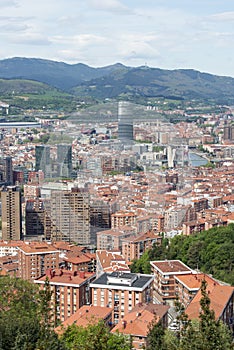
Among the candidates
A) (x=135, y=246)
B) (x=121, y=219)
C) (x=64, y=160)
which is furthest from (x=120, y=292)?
(x=64, y=160)

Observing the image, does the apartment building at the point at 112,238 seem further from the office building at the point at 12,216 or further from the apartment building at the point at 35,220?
the office building at the point at 12,216

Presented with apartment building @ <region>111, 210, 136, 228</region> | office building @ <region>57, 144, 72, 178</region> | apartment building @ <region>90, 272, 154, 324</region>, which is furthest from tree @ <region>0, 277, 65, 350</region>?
office building @ <region>57, 144, 72, 178</region>

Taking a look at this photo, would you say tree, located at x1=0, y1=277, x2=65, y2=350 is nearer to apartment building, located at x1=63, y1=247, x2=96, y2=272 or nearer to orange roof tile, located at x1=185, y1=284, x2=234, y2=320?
orange roof tile, located at x1=185, y1=284, x2=234, y2=320

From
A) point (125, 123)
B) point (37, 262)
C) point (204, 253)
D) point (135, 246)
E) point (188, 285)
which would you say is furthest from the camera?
point (125, 123)

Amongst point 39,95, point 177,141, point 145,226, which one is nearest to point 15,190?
point 145,226

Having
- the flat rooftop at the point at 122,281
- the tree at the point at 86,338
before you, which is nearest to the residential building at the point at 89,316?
the flat rooftop at the point at 122,281

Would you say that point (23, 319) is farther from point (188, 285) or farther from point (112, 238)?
point (112, 238)
